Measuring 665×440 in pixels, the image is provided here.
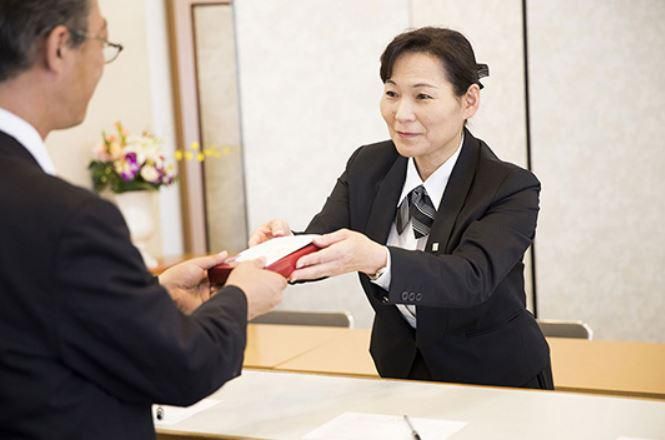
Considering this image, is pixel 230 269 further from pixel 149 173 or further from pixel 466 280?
pixel 149 173

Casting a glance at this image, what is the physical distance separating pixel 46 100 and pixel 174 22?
162 inches

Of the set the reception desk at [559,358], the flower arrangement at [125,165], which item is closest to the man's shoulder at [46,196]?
the reception desk at [559,358]

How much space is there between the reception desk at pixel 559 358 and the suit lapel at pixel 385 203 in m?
0.63

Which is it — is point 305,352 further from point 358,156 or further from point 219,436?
point 219,436

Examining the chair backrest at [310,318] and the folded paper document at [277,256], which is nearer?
the folded paper document at [277,256]

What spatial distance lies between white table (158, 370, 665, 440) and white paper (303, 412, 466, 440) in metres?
0.03

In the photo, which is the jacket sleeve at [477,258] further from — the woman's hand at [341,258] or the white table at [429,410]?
the white table at [429,410]

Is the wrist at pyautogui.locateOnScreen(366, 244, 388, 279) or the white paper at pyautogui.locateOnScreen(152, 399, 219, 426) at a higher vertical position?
the wrist at pyautogui.locateOnScreen(366, 244, 388, 279)

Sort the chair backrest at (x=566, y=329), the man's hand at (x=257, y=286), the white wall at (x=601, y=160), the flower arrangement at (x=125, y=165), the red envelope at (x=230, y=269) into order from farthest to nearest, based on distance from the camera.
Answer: the white wall at (x=601, y=160)
the flower arrangement at (x=125, y=165)
the chair backrest at (x=566, y=329)
the red envelope at (x=230, y=269)
the man's hand at (x=257, y=286)

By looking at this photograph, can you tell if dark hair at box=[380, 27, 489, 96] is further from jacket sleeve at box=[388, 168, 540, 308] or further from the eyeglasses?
the eyeglasses

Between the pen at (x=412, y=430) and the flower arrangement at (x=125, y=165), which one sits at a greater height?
the flower arrangement at (x=125, y=165)

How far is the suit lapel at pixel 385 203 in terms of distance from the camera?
2568 millimetres

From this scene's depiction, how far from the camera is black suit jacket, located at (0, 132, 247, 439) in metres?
1.32

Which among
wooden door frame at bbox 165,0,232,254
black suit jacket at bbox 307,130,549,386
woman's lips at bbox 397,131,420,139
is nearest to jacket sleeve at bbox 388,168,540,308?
black suit jacket at bbox 307,130,549,386
